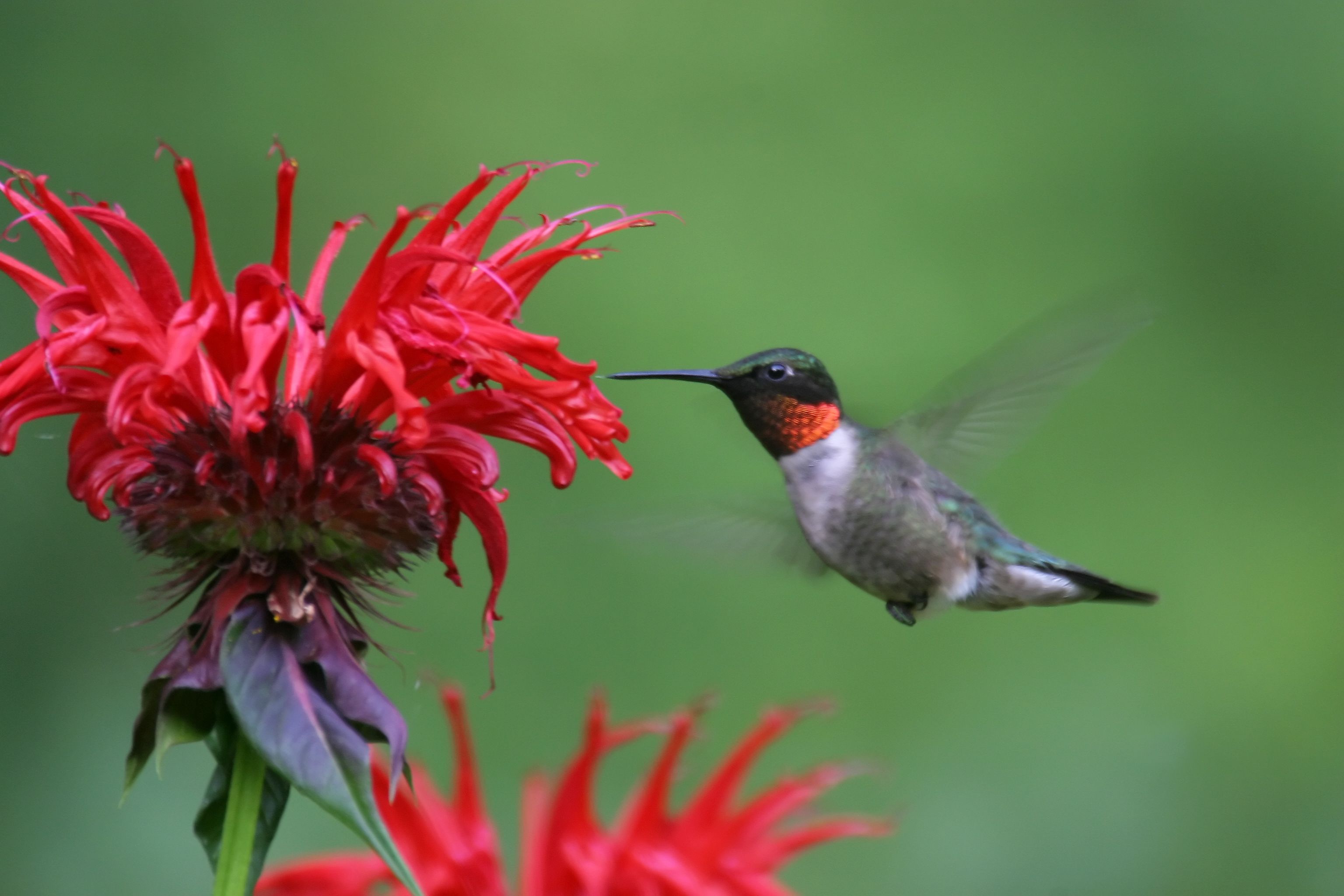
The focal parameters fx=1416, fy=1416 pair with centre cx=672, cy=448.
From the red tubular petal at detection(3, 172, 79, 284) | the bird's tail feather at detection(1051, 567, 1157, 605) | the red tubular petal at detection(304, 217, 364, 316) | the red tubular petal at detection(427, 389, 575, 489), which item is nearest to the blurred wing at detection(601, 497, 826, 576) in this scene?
the bird's tail feather at detection(1051, 567, 1157, 605)

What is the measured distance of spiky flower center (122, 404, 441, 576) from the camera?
134cm

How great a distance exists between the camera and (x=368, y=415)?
146cm

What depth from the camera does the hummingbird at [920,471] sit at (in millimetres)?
1872

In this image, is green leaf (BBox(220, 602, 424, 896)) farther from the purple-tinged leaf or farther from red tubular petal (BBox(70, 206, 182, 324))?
red tubular petal (BBox(70, 206, 182, 324))

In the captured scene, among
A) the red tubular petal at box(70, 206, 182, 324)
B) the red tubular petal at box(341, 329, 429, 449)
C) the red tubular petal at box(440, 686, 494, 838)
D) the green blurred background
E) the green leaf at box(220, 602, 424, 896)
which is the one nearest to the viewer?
the green leaf at box(220, 602, 424, 896)

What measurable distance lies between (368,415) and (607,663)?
2.32m

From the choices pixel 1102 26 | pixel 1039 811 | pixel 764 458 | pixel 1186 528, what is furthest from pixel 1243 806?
pixel 1102 26

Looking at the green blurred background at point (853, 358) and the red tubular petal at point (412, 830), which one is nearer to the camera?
the red tubular petal at point (412, 830)

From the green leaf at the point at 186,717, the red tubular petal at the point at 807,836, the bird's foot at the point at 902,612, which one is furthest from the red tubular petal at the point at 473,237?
the red tubular petal at the point at 807,836

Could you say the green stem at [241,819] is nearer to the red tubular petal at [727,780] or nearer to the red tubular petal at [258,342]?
the red tubular petal at [258,342]

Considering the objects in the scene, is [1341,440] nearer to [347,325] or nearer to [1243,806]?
[1243,806]

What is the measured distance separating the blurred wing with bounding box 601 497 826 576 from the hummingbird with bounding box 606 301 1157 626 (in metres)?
0.07

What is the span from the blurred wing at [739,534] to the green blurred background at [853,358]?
0.97 m

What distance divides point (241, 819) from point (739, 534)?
959mm
